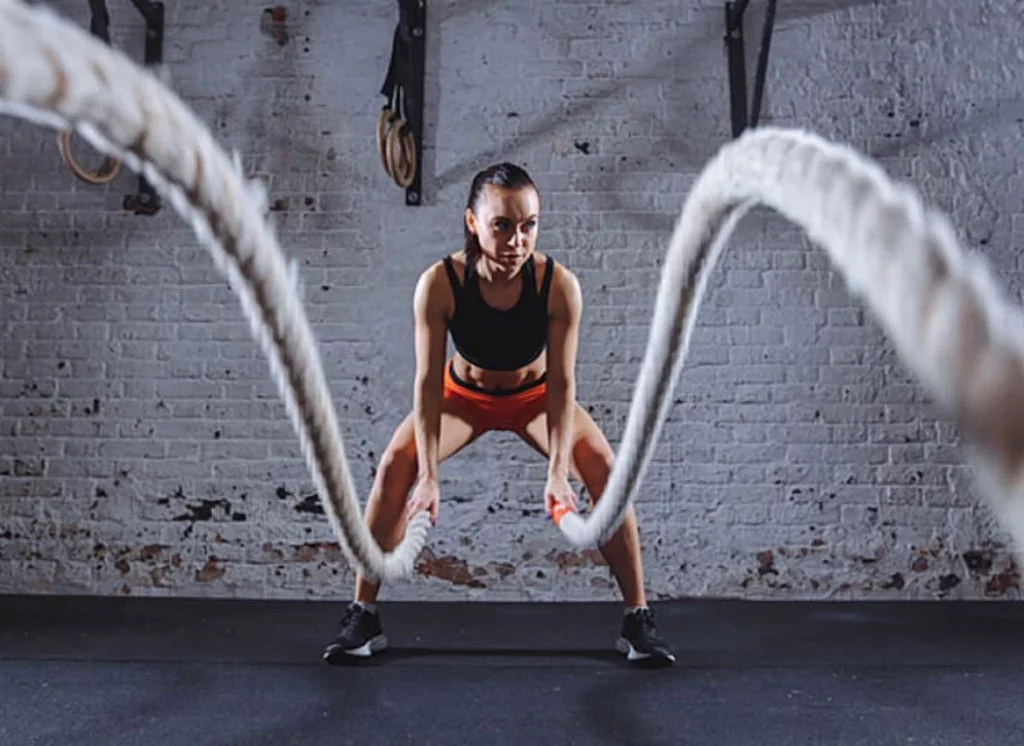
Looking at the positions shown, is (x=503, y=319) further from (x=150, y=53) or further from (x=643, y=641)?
(x=150, y=53)

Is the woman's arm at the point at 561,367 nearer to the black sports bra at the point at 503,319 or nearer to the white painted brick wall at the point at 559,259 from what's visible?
the black sports bra at the point at 503,319

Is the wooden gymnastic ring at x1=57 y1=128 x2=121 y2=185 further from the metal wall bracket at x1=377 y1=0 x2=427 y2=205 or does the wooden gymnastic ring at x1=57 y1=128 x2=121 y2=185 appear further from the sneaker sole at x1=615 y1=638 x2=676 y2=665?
the sneaker sole at x1=615 y1=638 x2=676 y2=665

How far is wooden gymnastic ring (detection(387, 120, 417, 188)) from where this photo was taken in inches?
112

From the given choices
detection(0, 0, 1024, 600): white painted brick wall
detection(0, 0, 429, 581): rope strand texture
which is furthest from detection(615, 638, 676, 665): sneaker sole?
detection(0, 0, 429, 581): rope strand texture

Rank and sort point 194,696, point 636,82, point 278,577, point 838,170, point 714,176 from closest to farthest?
point 838,170 < point 714,176 < point 194,696 < point 278,577 < point 636,82

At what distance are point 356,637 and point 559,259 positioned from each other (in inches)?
63.4

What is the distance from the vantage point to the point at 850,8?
3.38m

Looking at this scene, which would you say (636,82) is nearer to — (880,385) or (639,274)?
(639,274)

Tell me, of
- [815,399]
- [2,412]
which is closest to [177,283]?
[2,412]

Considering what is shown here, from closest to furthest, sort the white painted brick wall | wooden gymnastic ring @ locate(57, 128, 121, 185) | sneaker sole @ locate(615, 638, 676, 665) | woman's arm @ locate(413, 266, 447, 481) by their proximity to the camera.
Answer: woman's arm @ locate(413, 266, 447, 481)
sneaker sole @ locate(615, 638, 676, 665)
wooden gymnastic ring @ locate(57, 128, 121, 185)
the white painted brick wall

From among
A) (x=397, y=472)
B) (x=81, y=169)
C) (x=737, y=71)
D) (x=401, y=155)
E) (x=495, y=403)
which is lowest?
(x=397, y=472)

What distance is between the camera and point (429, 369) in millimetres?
1778

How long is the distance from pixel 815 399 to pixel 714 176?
265 centimetres

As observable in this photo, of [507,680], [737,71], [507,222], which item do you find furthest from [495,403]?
[737,71]
